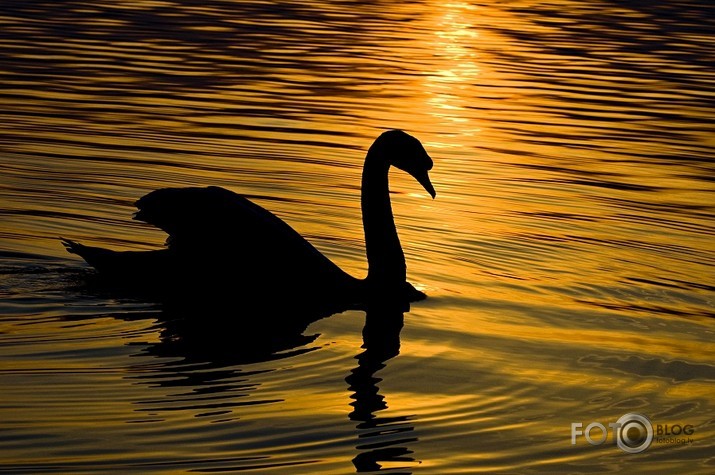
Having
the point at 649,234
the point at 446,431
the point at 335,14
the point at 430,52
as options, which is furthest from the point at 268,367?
the point at 335,14

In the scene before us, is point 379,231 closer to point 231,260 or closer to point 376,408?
point 231,260

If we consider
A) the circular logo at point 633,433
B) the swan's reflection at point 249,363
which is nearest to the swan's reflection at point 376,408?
the swan's reflection at point 249,363

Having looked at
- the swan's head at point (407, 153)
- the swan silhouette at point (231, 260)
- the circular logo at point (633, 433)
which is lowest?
the circular logo at point (633, 433)

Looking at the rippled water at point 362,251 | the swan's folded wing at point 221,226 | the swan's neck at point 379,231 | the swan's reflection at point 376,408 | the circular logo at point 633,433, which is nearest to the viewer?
the swan's reflection at point 376,408

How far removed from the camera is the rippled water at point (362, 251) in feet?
21.4

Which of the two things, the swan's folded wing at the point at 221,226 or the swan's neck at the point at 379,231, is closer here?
the swan's folded wing at the point at 221,226

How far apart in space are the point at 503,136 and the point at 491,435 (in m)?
9.91

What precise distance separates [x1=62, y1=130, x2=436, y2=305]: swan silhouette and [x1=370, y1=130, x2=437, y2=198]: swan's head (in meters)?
0.01

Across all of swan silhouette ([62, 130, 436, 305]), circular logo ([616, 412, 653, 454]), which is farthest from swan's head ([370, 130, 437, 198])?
circular logo ([616, 412, 653, 454])

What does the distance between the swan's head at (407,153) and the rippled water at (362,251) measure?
0.83m

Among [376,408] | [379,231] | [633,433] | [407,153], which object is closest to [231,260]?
[379,231]

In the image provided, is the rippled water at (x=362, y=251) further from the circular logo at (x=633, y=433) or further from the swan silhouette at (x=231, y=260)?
the swan silhouette at (x=231, y=260)

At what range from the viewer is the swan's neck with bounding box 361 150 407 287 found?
943 centimetres

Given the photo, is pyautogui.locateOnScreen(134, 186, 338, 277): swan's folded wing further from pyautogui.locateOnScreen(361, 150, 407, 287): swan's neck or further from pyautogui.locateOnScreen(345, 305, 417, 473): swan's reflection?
pyautogui.locateOnScreen(345, 305, 417, 473): swan's reflection
